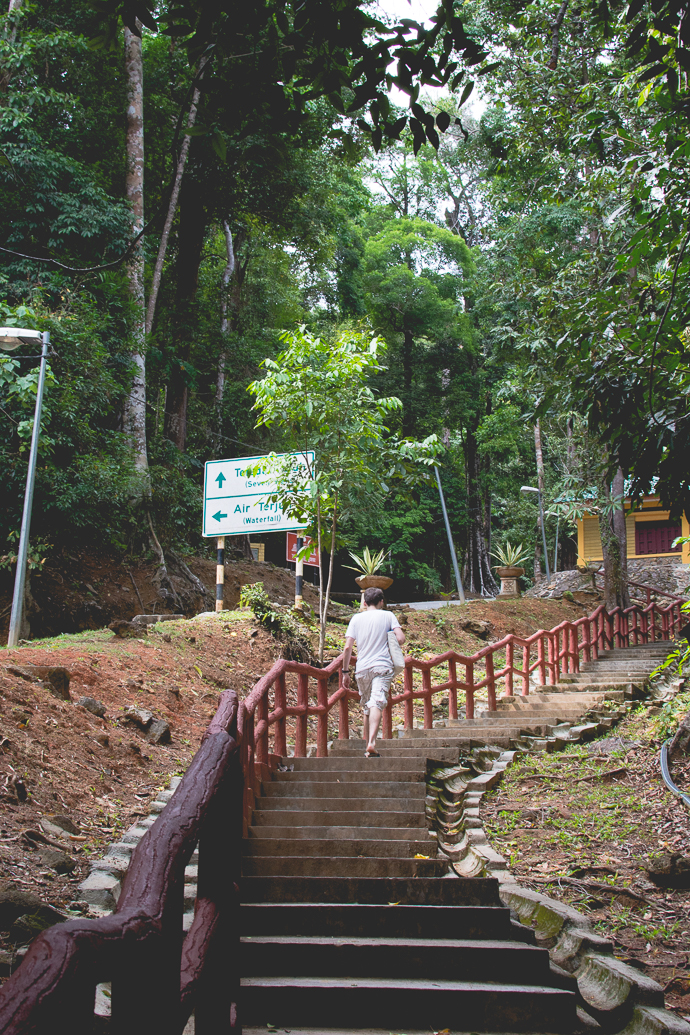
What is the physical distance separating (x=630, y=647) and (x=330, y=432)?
10.2 metres

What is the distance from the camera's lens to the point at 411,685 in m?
9.20

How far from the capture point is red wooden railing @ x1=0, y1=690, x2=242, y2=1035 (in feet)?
4.50

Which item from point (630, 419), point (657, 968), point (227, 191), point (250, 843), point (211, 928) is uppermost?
point (227, 191)

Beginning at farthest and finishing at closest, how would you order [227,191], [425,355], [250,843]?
[425,355] < [227,191] < [250,843]

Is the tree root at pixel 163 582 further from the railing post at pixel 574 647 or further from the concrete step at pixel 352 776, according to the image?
the concrete step at pixel 352 776

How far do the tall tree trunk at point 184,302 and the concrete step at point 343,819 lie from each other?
15.1 m

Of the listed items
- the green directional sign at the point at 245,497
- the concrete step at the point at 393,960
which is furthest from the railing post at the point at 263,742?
the green directional sign at the point at 245,497

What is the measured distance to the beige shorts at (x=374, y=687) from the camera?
7.42 meters

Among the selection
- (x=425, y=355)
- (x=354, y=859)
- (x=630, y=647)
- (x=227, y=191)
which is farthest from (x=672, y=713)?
(x=425, y=355)

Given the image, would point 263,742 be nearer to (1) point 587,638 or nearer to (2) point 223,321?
(1) point 587,638

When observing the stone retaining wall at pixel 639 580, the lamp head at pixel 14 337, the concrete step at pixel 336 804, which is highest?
the lamp head at pixel 14 337

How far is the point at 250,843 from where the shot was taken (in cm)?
529

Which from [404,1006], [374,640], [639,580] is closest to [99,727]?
[374,640]

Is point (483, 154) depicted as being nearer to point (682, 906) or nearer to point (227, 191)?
point (227, 191)
